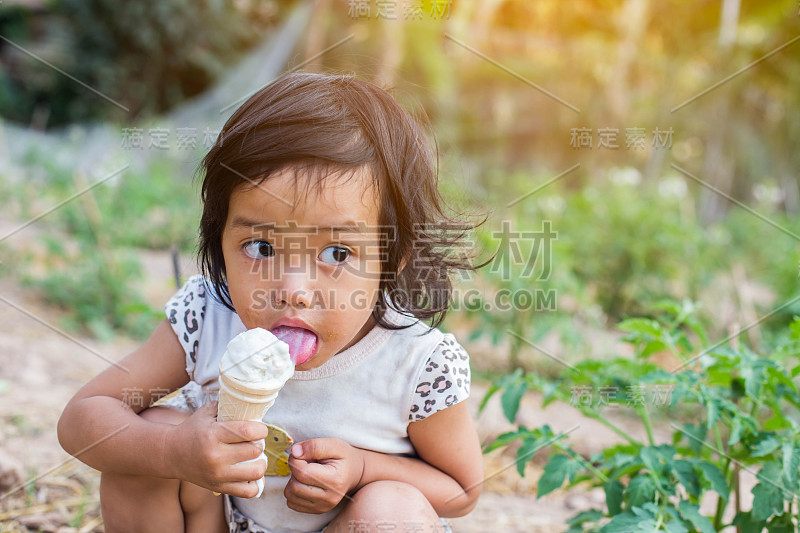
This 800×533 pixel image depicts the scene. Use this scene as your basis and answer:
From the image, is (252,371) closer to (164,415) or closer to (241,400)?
(241,400)

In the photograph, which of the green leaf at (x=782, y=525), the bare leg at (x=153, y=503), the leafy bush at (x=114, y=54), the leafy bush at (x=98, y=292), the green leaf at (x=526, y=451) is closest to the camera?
the bare leg at (x=153, y=503)

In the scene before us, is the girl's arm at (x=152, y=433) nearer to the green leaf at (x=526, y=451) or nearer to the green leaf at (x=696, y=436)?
the green leaf at (x=526, y=451)

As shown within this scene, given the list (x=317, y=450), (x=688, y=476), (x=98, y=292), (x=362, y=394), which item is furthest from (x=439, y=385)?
(x=98, y=292)

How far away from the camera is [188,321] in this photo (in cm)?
137

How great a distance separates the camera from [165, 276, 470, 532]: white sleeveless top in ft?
4.32

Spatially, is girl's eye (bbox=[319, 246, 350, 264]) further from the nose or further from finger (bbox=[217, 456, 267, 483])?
finger (bbox=[217, 456, 267, 483])

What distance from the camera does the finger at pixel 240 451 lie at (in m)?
1.07

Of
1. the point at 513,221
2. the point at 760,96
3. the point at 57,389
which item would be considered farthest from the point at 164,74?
the point at 760,96

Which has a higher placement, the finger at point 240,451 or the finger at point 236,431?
the finger at point 236,431

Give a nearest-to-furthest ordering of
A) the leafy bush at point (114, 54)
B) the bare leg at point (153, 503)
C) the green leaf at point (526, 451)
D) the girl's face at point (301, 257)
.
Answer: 1. the girl's face at point (301, 257)
2. the bare leg at point (153, 503)
3. the green leaf at point (526, 451)
4. the leafy bush at point (114, 54)

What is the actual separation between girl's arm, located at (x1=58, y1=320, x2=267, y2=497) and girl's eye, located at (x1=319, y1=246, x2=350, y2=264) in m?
0.29

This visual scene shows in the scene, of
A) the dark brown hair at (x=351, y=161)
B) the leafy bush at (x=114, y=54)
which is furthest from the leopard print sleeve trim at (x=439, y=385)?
the leafy bush at (x=114, y=54)

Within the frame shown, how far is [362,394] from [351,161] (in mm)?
454

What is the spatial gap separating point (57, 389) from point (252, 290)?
6.06ft
